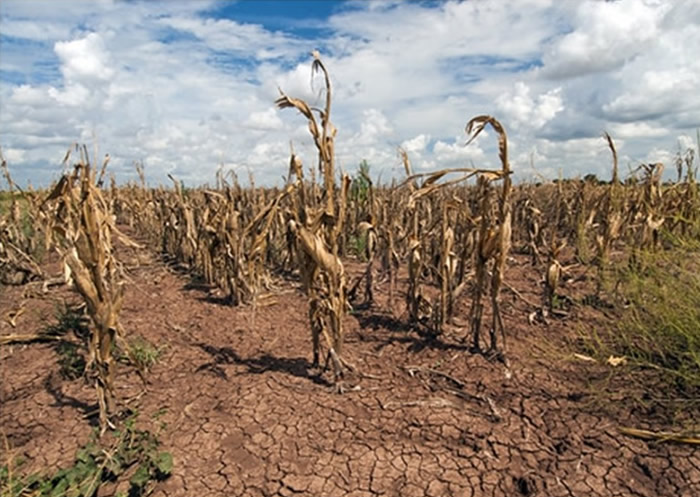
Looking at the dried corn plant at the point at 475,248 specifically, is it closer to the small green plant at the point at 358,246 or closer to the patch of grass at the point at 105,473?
the patch of grass at the point at 105,473

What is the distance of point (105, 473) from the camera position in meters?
2.52

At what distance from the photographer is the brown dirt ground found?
94.0 inches

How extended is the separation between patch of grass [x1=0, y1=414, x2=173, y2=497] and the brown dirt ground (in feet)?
0.34

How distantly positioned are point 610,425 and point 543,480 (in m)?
0.60

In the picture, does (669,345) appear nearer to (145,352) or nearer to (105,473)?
(105,473)

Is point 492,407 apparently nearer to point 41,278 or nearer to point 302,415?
point 302,415

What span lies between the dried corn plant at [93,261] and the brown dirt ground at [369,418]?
418 mm

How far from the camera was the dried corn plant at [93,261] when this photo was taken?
2.64 m

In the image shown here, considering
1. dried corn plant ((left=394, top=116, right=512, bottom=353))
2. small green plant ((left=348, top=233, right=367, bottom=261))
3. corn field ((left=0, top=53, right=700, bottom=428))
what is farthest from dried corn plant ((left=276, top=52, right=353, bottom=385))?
small green plant ((left=348, top=233, right=367, bottom=261))

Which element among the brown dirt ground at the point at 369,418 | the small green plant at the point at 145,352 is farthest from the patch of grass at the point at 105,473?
the small green plant at the point at 145,352

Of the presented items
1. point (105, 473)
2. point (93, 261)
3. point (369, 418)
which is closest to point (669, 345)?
point (369, 418)

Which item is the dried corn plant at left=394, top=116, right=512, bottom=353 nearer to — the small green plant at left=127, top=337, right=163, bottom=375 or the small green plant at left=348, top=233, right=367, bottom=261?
the small green plant at left=127, top=337, right=163, bottom=375

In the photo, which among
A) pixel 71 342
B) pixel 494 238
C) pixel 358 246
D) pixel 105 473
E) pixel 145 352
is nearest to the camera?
pixel 105 473

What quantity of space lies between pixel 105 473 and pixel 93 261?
45.4 inches
